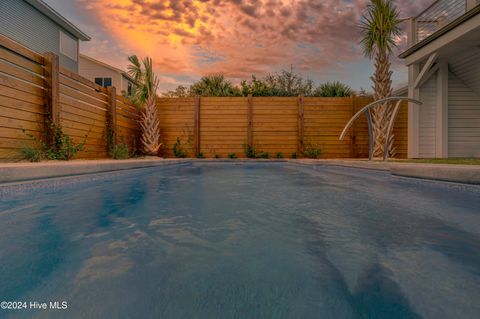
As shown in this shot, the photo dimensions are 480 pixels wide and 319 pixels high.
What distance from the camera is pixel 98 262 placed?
4.63 feet

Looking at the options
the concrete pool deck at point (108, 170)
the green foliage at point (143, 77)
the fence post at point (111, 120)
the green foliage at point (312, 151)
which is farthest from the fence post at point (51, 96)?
the green foliage at point (312, 151)

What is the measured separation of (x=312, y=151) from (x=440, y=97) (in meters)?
4.13

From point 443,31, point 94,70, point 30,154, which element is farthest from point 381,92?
point 94,70

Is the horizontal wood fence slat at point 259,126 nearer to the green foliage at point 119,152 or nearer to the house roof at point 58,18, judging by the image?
the green foliage at point 119,152

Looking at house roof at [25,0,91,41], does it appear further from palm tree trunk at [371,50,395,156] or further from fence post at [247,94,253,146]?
palm tree trunk at [371,50,395,156]

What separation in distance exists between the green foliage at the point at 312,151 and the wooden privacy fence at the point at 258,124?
0.04 m

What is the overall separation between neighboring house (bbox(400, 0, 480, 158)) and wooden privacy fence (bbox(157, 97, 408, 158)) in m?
2.62

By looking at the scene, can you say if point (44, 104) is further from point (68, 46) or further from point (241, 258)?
point (68, 46)

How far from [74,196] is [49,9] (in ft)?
41.4

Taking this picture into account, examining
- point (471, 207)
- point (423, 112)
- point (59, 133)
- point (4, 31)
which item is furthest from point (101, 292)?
point (4, 31)

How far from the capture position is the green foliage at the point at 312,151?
10.2m

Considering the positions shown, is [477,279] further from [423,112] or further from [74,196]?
[423,112]

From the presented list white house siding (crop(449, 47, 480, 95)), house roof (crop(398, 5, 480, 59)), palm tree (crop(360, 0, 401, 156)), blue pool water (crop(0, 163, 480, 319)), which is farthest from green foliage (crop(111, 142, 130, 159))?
white house siding (crop(449, 47, 480, 95))

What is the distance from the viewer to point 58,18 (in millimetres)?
12508
